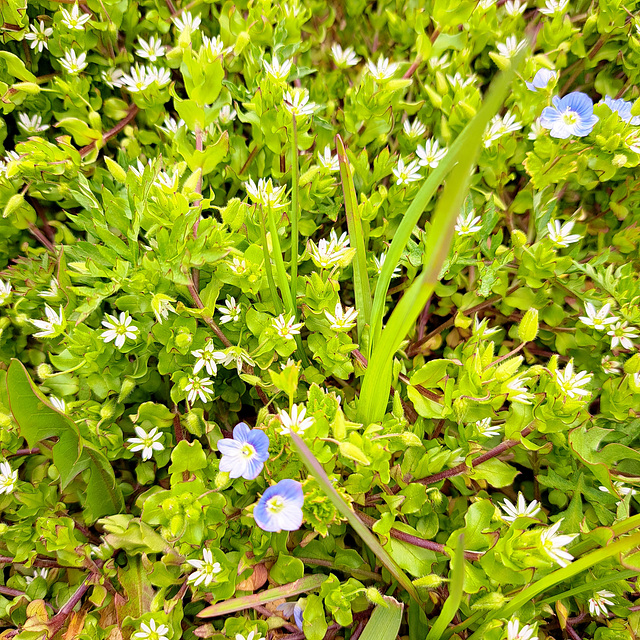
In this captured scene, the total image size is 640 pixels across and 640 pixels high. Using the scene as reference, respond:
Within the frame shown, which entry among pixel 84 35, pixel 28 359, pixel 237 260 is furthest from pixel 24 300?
pixel 84 35

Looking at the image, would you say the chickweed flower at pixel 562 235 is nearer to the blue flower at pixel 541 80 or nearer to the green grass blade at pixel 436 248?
the blue flower at pixel 541 80

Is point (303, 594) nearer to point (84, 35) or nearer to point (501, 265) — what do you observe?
point (501, 265)

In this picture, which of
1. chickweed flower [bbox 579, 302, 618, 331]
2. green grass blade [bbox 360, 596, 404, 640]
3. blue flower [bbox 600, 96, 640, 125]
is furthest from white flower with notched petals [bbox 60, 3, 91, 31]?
green grass blade [bbox 360, 596, 404, 640]

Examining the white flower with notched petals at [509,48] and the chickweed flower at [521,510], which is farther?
the white flower with notched petals at [509,48]

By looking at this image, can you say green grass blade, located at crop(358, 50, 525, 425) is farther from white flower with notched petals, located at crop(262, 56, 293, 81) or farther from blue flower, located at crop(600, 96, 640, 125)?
blue flower, located at crop(600, 96, 640, 125)

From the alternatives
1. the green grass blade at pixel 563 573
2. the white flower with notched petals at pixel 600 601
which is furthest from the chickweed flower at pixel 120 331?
the white flower with notched petals at pixel 600 601

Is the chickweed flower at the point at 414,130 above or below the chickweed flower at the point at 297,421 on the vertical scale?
above

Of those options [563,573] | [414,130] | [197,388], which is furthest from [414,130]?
[563,573]

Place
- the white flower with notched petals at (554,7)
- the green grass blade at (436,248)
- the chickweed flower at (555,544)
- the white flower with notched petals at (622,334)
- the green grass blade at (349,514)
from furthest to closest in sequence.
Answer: the white flower with notched petals at (554,7) → the white flower with notched petals at (622,334) → the chickweed flower at (555,544) → the green grass blade at (349,514) → the green grass blade at (436,248)
